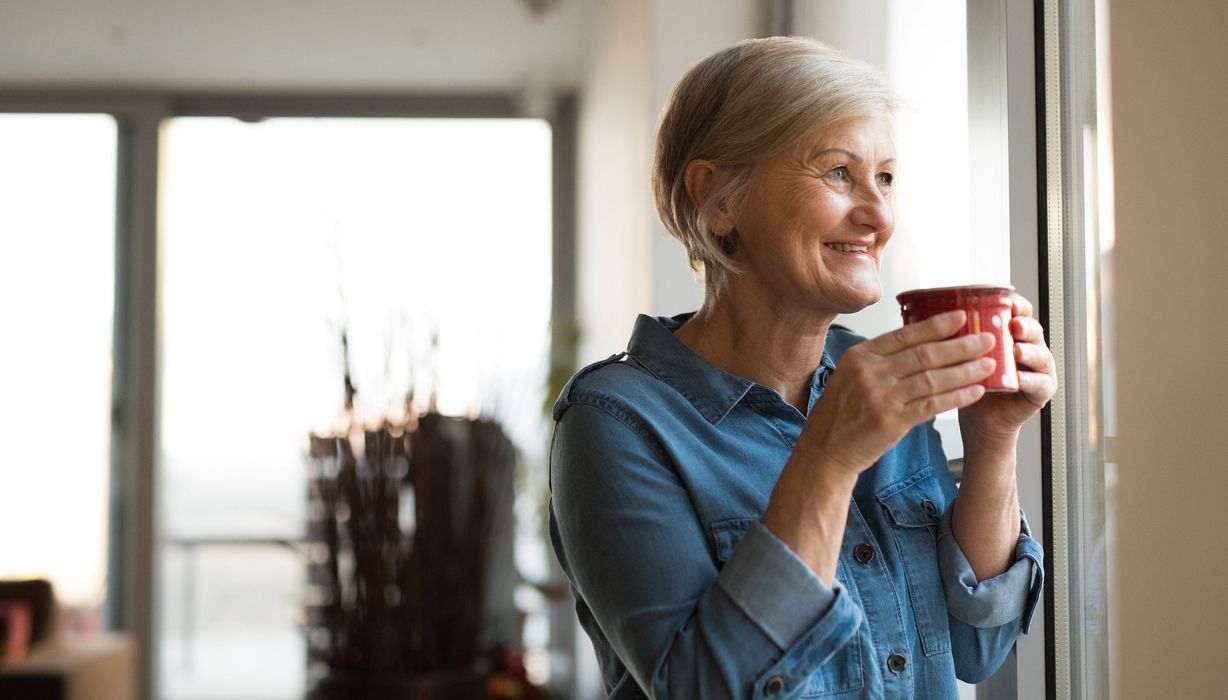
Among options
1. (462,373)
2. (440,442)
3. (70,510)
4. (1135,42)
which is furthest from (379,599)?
(70,510)

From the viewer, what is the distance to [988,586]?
1.08m

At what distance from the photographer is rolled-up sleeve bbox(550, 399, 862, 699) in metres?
0.90

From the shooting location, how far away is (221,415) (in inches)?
211

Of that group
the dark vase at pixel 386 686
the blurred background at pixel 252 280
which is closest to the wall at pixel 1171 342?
the dark vase at pixel 386 686

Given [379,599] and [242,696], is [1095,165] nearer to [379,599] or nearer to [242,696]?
[379,599]

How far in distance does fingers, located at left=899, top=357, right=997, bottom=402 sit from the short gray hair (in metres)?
0.28

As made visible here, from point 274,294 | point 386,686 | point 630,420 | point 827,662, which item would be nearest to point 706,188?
point 630,420

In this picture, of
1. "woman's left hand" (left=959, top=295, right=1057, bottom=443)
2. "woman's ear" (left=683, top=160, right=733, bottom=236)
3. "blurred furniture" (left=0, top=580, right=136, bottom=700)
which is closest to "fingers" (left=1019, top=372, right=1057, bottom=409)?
"woman's left hand" (left=959, top=295, right=1057, bottom=443)

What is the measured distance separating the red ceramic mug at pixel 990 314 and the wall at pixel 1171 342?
6.9 inches

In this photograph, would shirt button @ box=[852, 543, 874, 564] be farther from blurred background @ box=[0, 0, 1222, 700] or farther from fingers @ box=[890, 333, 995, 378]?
blurred background @ box=[0, 0, 1222, 700]

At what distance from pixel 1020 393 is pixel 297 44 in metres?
4.43

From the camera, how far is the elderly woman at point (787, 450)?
90cm

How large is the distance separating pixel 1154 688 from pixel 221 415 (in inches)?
194

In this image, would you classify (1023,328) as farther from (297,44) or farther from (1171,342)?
(297,44)
